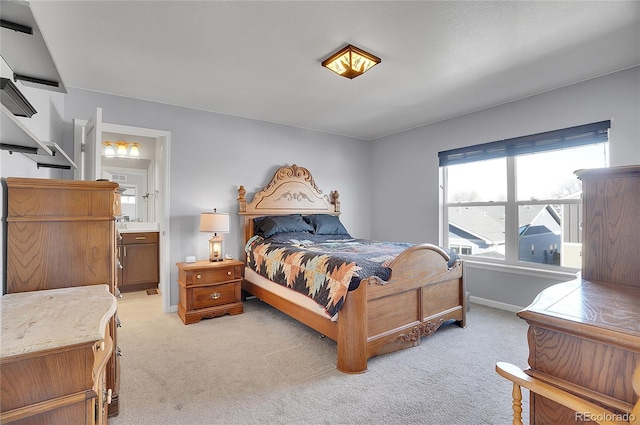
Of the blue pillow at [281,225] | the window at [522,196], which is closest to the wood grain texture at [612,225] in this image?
the window at [522,196]

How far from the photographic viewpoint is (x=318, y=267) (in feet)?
8.20

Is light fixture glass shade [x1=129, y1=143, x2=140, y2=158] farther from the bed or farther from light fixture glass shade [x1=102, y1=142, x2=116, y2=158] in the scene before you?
the bed

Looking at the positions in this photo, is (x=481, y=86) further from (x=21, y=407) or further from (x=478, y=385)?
(x=21, y=407)

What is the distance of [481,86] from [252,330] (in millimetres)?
3423

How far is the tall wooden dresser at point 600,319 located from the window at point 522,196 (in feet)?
8.14

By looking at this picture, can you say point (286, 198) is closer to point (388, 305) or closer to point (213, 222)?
point (213, 222)

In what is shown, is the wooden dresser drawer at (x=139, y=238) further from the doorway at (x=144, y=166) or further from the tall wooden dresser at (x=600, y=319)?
the tall wooden dresser at (x=600, y=319)

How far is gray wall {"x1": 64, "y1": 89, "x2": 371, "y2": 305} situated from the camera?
3340 mm

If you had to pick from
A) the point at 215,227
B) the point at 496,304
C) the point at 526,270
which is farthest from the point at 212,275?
the point at 526,270

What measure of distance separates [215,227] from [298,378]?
6.45ft

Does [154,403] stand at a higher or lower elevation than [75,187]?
lower

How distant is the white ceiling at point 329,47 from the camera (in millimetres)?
1949

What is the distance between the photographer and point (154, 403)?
1843 millimetres

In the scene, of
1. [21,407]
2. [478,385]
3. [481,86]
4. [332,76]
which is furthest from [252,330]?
[481,86]
